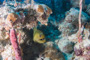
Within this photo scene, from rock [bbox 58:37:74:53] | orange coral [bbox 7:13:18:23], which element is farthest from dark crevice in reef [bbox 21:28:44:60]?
orange coral [bbox 7:13:18:23]

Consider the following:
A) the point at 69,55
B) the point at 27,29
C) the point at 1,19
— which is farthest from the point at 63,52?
the point at 1,19

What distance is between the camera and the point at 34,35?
10.4 ft

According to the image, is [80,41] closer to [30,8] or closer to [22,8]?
[30,8]

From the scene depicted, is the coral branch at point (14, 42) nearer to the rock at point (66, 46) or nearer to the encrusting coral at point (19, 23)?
the encrusting coral at point (19, 23)

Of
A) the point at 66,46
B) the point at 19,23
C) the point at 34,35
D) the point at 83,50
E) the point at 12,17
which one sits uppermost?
the point at 12,17

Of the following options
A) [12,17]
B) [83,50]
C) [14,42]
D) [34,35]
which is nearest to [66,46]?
[83,50]

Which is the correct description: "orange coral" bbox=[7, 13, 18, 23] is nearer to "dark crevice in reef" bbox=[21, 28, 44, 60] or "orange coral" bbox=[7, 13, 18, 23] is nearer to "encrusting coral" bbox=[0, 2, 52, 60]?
"encrusting coral" bbox=[0, 2, 52, 60]

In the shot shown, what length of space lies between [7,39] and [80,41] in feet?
7.43

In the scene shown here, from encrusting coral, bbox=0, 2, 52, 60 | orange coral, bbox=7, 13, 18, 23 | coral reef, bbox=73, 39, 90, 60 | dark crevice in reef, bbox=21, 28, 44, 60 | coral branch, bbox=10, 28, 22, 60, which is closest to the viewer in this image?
orange coral, bbox=7, 13, 18, 23

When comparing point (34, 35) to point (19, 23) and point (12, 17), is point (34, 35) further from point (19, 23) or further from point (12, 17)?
point (12, 17)

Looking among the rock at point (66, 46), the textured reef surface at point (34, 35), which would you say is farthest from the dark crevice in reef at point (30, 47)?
the rock at point (66, 46)

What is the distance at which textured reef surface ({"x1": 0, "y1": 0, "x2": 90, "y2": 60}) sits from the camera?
7.36 feet

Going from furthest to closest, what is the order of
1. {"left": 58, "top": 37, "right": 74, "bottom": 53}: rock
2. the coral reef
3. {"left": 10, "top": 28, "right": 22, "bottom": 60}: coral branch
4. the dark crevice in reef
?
{"left": 58, "top": 37, "right": 74, "bottom": 53}: rock, the dark crevice in reef, the coral reef, {"left": 10, "top": 28, "right": 22, "bottom": 60}: coral branch

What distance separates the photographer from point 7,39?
2820 mm
